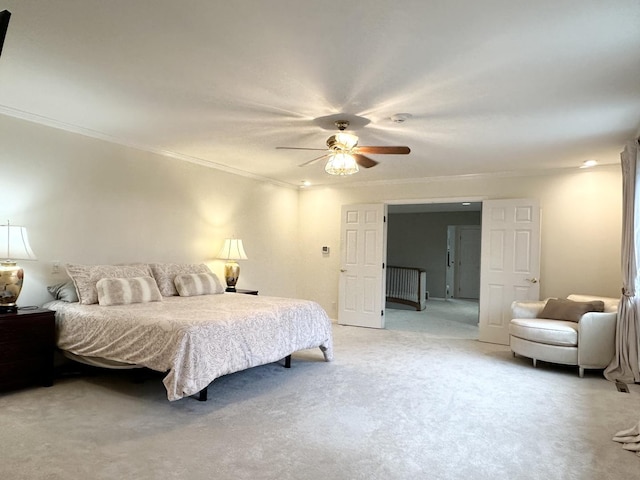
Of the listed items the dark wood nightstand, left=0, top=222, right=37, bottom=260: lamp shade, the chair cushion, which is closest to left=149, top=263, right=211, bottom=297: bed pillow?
the dark wood nightstand

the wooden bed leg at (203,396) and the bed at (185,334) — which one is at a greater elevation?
the bed at (185,334)

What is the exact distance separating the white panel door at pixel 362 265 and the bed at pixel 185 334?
2.63m

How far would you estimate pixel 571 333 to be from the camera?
456 centimetres

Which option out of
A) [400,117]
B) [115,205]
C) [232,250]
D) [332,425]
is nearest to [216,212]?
[232,250]

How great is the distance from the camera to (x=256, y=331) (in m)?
3.83

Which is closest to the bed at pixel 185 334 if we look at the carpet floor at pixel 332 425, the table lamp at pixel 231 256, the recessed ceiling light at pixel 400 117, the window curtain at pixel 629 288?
the carpet floor at pixel 332 425

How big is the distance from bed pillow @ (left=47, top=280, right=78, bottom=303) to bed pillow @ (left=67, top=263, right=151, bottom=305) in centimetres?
8

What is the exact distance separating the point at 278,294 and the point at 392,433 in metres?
4.67

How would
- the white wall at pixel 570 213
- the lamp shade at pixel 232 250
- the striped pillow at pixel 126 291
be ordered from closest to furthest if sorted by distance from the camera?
the striped pillow at pixel 126 291
the white wall at pixel 570 213
the lamp shade at pixel 232 250

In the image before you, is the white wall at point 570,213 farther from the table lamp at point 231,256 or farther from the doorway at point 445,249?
the doorway at point 445,249

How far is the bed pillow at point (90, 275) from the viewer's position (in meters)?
4.12

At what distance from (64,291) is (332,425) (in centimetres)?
291

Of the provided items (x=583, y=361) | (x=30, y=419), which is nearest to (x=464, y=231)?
(x=583, y=361)

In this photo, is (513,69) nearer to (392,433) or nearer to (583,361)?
(392,433)
